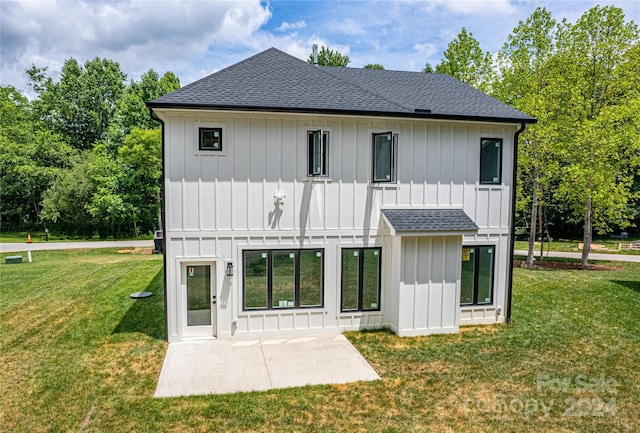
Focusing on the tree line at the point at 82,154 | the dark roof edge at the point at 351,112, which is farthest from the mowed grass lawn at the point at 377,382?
the tree line at the point at 82,154

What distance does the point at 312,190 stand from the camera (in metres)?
9.34

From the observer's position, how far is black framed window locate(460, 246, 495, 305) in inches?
398

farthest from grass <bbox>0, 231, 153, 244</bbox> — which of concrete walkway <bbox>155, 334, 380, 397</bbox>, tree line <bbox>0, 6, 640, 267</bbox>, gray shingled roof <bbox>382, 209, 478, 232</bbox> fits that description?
gray shingled roof <bbox>382, 209, 478, 232</bbox>

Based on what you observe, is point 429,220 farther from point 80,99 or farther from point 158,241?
point 80,99

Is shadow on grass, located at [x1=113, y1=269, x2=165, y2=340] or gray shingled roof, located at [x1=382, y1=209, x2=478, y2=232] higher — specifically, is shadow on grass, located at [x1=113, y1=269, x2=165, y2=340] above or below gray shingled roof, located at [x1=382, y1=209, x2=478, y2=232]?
below

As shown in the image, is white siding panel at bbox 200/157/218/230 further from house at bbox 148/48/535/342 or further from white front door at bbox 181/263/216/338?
white front door at bbox 181/263/216/338

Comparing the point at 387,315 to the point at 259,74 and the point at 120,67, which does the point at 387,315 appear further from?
the point at 120,67

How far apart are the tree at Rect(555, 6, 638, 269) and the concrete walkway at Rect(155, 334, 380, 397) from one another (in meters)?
14.7

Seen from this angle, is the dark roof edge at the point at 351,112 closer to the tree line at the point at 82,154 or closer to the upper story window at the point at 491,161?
the upper story window at the point at 491,161

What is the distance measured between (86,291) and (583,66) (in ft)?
74.8

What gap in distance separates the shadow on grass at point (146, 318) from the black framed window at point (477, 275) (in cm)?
740

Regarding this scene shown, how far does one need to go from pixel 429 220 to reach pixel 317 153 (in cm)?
304

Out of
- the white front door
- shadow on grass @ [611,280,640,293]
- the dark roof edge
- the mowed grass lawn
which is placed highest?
the dark roof edge

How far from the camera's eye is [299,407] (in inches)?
244
